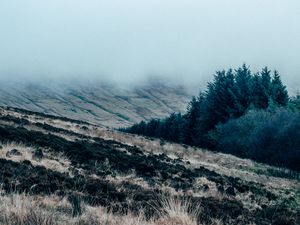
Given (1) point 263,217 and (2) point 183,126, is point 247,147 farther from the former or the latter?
(1) point 263,217

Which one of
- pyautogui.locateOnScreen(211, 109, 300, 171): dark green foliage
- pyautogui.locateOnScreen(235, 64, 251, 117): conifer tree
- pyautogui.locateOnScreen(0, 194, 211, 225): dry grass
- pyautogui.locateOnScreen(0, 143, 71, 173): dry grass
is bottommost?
pyautogui.locateOnScreen(0, 143, 71, 173): dry grass

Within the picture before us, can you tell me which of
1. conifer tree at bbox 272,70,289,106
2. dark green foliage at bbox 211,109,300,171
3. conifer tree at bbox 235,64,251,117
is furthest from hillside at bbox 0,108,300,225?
conifer tree at bbox 272,70,289,106

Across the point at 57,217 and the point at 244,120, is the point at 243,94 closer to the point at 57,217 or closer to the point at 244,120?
the point at 244,120

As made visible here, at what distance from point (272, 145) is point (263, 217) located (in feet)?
118

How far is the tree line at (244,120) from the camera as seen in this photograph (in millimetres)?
46250

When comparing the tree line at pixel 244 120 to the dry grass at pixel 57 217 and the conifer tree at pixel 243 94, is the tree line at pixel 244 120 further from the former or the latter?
the dry grass at pixel 57 217

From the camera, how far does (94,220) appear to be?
6973 millimetres

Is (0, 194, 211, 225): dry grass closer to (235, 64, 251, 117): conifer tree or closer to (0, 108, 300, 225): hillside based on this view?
(0, 108, 300, 225): hillside

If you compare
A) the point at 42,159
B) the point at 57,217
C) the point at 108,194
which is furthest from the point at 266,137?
the point at 57,217

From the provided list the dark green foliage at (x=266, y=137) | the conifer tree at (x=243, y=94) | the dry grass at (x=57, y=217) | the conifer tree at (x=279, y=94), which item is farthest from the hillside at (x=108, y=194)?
the conifer tree at (x=279, y=94)

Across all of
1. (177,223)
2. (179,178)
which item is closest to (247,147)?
(179,178)

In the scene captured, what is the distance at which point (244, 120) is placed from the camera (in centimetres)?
5631

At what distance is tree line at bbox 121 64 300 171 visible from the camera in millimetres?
46250

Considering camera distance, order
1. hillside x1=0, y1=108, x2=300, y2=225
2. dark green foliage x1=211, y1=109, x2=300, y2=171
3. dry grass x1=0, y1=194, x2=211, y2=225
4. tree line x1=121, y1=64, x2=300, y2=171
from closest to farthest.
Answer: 1. dry grass x1=0, y1=194, x2=211, y2=225
2. hillside x1=0, y1=108, x2=300, y2=225
3. dark green foliage x1=211, y1=109, x2=300, y2=171
4. tree line x1=121, y1=64, x2=300, y2=171
